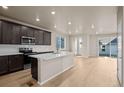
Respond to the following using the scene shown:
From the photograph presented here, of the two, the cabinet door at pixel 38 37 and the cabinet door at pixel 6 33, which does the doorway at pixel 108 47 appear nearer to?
the cabinet door at pixel 38 37

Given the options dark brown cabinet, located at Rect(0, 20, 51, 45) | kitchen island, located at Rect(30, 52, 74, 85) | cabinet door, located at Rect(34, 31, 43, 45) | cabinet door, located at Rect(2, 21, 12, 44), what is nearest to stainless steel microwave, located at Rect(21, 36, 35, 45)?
dark brown cabinet, located at Rect(0, 20, 51, 45)

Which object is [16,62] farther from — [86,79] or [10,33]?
[86,79]

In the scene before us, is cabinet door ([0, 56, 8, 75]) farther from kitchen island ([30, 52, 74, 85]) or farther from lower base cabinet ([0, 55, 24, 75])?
kitchen island ([30, 52, 74, 85])

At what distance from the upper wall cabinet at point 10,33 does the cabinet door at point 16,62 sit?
28.7 inches

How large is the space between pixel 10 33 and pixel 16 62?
4.42 feet

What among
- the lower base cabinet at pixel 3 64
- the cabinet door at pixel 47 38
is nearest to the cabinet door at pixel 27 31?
the cabinet door at pixel 47 38

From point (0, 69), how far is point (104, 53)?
10.0m

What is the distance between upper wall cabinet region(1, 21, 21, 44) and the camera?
4117mm

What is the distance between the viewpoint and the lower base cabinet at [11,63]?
3.90m

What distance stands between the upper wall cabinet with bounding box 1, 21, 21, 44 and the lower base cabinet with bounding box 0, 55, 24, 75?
71cm
